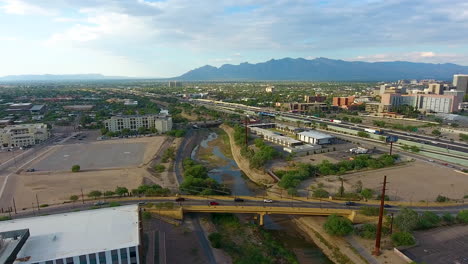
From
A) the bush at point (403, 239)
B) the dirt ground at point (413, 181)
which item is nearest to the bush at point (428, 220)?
the bush at point (403, 239)

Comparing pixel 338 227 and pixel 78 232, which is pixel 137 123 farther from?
pixel 338 227

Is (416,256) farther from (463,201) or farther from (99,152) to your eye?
(99,152)

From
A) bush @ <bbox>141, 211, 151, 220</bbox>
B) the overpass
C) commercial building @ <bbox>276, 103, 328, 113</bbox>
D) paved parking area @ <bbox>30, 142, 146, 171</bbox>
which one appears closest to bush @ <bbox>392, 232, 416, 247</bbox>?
the overpass

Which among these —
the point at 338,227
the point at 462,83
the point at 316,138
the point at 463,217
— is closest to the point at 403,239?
the point at 338,227

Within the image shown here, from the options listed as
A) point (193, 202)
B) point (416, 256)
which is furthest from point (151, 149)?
point (416, 256)

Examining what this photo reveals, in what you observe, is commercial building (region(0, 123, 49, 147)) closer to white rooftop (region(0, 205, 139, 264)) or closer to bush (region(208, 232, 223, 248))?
white rooftop (region(0, 205, 139, 264))

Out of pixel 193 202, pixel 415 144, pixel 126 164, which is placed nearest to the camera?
pixel 193 202
